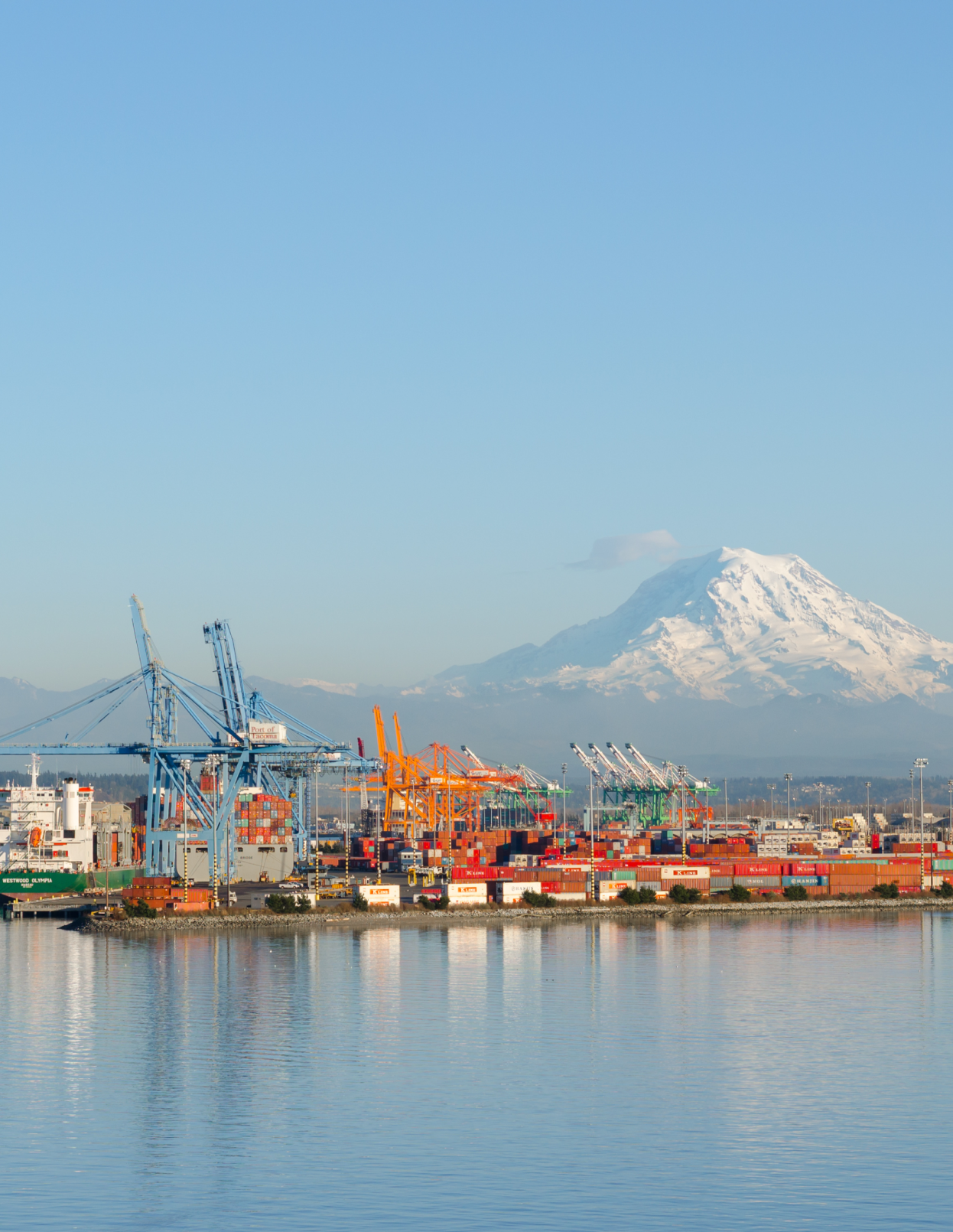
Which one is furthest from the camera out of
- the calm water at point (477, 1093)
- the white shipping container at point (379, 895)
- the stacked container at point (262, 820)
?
the stacked container at point (262, 820)

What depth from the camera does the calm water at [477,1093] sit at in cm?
2184

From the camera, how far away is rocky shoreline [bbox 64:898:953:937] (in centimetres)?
6475

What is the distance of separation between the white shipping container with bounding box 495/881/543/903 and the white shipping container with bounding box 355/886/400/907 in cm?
519

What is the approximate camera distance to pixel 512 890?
2921 inches

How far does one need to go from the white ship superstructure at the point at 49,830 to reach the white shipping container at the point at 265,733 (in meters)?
15.3

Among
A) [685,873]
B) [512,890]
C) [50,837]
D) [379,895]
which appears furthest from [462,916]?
[50,837]

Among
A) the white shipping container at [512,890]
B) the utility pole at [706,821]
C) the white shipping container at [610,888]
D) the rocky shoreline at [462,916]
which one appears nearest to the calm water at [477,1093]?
the rocky shoreline at [462,916]

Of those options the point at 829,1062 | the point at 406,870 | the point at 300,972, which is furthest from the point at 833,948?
the point at 406,870

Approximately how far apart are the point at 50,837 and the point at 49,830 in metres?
0.71

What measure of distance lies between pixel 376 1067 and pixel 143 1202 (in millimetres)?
10440

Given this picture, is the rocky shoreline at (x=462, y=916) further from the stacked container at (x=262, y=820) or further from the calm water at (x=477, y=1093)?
the stacked container at (x=262, y=820)

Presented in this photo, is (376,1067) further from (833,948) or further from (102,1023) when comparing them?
(833,948)

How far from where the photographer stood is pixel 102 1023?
37.8 meters

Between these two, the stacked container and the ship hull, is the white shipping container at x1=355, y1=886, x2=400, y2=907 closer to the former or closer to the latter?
the ship hull
